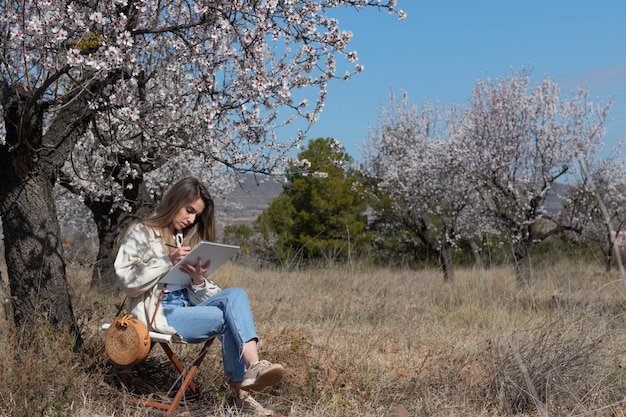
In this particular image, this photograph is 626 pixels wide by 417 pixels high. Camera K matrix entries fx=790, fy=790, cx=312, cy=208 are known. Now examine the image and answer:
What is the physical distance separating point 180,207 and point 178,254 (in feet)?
1.07

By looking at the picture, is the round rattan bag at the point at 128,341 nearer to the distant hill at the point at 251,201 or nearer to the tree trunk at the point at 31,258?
the tree trunk at the point at 31,258

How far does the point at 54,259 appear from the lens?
4.74 metres

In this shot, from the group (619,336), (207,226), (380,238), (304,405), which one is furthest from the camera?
(380,238)

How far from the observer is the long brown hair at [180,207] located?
4.31 m

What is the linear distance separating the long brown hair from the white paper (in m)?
0.25

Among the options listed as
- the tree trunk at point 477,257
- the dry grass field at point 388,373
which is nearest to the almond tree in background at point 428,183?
the tree trunk at point 477,257

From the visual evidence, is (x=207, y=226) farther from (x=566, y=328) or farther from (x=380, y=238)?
(x=380, y=238)

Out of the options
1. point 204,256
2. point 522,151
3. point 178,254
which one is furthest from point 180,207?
point 522,151

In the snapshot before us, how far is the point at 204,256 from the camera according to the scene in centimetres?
400

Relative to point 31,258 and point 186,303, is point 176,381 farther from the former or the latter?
point 31,258

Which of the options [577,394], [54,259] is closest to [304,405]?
[577,394]

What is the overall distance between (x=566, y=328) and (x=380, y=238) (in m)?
14.6

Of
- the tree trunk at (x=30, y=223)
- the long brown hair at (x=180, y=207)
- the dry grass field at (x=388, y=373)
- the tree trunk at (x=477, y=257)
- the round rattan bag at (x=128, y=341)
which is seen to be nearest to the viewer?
the round rattan bag at (x=128, y=341)

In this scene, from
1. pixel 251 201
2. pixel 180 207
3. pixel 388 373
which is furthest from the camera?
pixel 251 201
